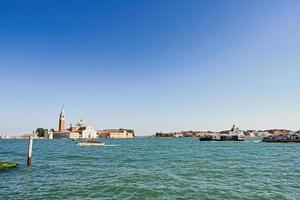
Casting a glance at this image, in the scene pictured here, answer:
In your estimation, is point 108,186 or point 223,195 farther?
point 108,186

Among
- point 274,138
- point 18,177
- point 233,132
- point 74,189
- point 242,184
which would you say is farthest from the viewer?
point 233,132

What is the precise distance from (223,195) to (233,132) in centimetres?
17067

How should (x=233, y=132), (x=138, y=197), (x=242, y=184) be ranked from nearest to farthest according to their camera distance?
(x=138, y=197) → (x=242, y=184) → (x=233, y=132)

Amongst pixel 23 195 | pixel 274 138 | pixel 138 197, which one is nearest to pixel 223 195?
pixel 138 197

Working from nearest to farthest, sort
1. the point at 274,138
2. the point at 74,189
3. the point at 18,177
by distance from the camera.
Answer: the point at 74,189 < the point at 18,177 < the point at 274,138

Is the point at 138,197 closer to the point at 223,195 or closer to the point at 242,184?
the point at 223,195

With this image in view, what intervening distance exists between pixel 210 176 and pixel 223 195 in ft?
25.4

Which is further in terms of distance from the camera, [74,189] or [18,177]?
[18,177]

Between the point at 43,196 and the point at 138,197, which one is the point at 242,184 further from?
the point at 43,196

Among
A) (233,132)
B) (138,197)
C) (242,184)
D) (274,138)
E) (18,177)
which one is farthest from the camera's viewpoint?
(233,132)

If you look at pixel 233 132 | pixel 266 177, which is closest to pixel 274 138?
pixel 233 132

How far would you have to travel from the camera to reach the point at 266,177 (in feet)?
83.7

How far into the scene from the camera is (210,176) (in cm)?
2598

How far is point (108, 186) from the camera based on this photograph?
21203mm
